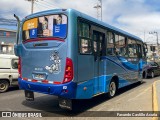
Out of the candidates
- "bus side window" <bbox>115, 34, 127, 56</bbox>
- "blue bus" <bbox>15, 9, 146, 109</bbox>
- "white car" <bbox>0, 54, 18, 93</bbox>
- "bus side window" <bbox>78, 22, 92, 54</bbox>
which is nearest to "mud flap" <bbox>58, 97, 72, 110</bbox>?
"blue bus" <bbox>15, 9, 146, 109</bbox>

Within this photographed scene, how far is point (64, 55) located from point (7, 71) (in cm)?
577

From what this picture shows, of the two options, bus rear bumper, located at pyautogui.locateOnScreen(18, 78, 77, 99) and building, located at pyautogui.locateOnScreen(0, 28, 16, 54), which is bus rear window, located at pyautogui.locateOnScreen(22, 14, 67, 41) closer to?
bus rear bumper, located at pyautogui.locateOnScreen(18, 78, 77, 99)

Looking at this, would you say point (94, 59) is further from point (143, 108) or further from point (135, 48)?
point (135, 48)

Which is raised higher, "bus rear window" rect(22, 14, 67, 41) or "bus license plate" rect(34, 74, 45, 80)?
"bus rear window" rect(22, 14, 67, 41)

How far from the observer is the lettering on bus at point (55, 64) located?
22.4 ft

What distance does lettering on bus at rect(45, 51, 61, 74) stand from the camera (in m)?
6.83

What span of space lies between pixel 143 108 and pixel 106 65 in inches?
86.2

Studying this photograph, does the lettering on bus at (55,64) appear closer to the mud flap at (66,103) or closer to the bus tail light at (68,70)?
the bus tail light at (68,70)

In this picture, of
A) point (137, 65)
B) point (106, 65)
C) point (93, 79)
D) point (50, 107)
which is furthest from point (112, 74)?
point (137, 65)

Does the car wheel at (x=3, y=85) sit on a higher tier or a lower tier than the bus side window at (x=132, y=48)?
lower

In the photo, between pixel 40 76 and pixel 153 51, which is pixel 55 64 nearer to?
pixel 40 76

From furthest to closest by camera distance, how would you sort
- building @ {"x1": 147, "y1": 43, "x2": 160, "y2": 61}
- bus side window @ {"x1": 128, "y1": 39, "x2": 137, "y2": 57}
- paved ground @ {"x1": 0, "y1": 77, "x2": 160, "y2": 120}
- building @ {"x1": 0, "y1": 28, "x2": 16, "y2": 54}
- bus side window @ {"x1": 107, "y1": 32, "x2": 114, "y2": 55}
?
building @ {"x1": 0, "y1": 28, "x2": 16, "y2": 54}, building @ {"x1": 147, "y1": 43, "x2": 160, "y2": 61}, bus side window @ {"x1": 128, "y1": 39, "x2": 137, "y2": 57}, bus side window @ {"x1": 107, "y1": 32, "x2": 114, "y2": 55}, paved ground @ {"x1": 0, "y1": 77, "x2": 160, "y2": 120}

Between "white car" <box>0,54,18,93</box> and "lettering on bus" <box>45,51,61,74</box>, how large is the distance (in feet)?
16.8

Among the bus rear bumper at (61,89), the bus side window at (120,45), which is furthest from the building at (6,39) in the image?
the bus rear bumper at (61,89)
